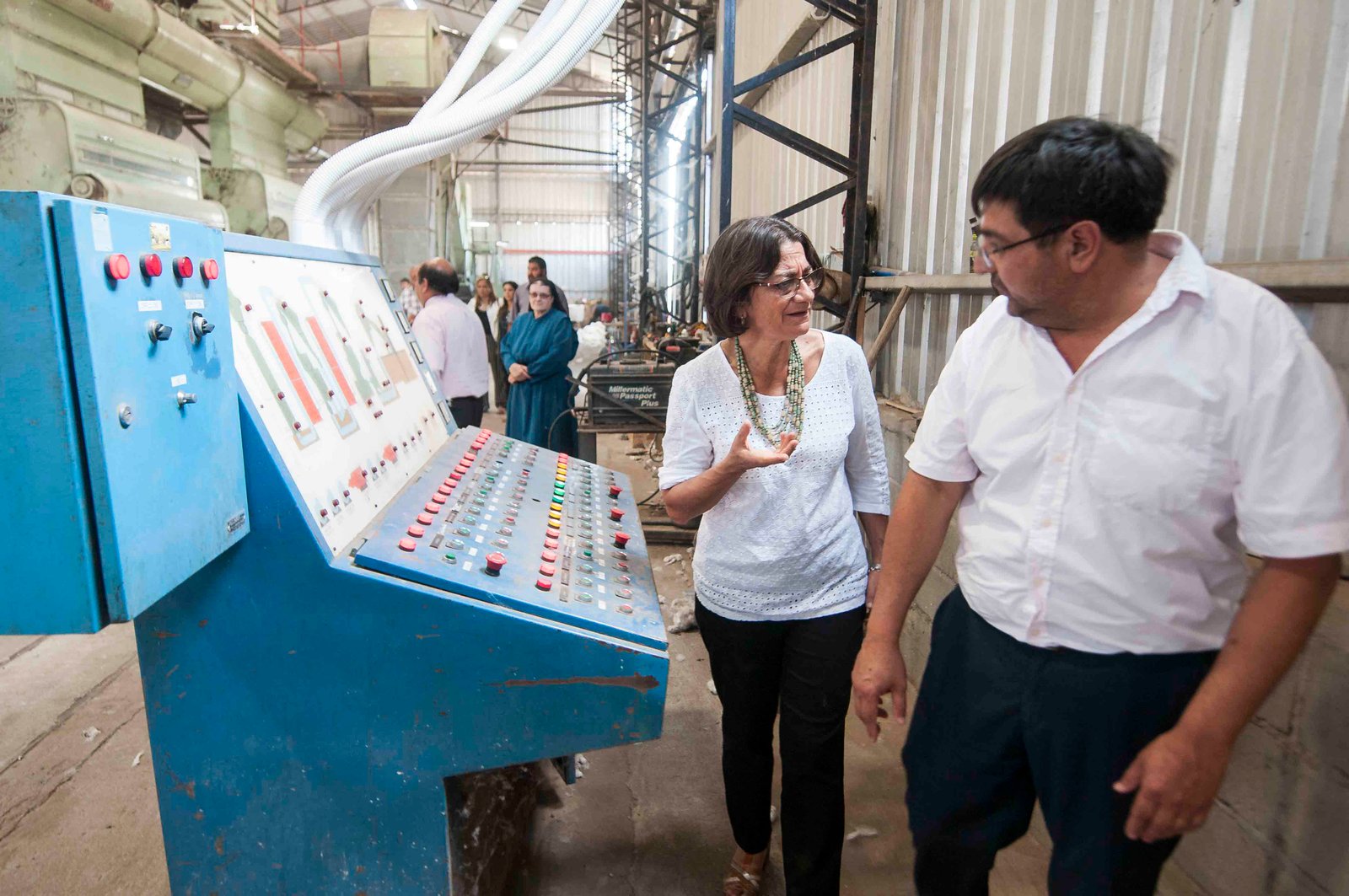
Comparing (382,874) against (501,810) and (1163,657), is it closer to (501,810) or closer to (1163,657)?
(501,810)

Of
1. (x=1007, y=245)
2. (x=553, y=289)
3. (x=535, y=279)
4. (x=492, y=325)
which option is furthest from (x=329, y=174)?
(x=492, y=325)

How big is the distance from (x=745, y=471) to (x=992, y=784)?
620 millimetres

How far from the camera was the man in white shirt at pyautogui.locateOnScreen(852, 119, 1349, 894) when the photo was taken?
2.87ft

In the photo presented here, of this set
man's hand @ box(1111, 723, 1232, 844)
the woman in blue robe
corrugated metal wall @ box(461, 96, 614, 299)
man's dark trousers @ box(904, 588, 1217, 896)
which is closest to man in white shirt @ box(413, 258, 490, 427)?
the woman in blue robe

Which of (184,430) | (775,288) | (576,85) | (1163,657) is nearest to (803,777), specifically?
(1163,657)

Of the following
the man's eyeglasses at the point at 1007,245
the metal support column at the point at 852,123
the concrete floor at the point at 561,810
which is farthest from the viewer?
the metal support column at the point at 852,123

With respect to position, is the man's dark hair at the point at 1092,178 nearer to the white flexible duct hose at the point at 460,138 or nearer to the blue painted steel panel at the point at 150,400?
the blue painted steel panel at the point at 150,400

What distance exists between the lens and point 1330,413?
2.76ft

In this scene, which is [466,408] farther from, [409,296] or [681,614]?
[409,296]

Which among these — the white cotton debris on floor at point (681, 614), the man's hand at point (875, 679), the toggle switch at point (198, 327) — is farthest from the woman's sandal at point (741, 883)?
the toggle switch at point (198, 327)

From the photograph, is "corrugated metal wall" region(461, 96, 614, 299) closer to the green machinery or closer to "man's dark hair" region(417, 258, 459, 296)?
the green machinery

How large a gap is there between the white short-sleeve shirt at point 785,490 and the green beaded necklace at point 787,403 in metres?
0.01

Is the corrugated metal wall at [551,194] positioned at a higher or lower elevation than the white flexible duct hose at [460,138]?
higher

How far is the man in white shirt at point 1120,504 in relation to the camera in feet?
2.87
